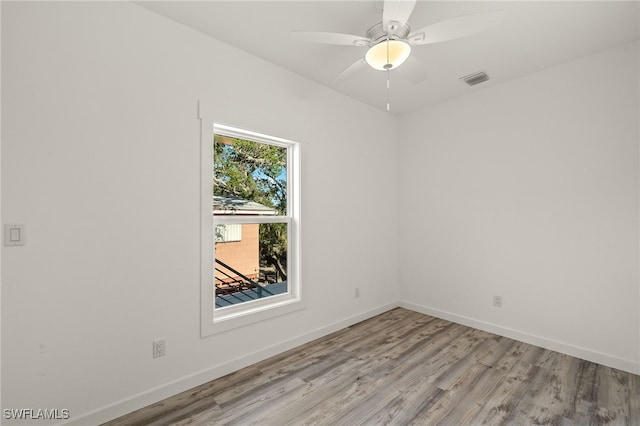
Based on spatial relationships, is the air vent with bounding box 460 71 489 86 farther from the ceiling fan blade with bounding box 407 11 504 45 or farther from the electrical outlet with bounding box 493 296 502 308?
the electrical outlet with bounding box 493 296 502 308

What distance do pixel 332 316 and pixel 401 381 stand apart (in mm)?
1105

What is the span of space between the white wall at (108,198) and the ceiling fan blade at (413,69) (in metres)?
1.22

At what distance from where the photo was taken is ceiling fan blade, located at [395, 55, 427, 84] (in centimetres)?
196

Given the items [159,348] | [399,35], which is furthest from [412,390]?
[399,35]

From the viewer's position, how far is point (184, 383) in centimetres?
217

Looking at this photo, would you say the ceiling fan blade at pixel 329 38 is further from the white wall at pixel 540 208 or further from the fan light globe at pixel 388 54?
the white wall at pixel 540 208

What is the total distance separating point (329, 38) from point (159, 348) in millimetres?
2386

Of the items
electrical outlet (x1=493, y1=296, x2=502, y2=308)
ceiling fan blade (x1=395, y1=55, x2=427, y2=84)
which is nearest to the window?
ceiling fan blade (x1=395, y1=55, x2=427, y2=84)

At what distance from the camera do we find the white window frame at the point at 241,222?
7.55ft

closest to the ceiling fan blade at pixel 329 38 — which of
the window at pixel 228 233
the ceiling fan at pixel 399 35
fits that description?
the ceiling fan at pixel 399 35

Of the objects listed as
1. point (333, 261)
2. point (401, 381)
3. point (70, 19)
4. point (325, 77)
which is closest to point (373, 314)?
point (333, 261)

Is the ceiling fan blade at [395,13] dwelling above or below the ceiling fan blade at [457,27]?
above

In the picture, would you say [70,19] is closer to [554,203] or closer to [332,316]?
[332,316]

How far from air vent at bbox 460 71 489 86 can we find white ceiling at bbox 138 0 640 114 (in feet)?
0.17
